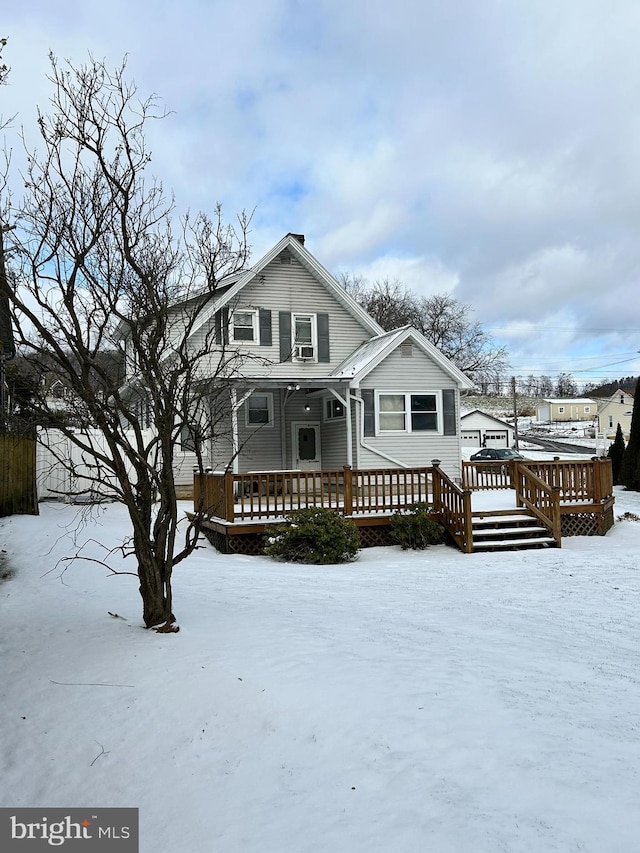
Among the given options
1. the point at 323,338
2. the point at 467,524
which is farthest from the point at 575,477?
the point at 323,338

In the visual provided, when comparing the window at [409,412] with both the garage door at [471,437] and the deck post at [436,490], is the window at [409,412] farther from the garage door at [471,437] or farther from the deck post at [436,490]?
the garage door at [471,437]

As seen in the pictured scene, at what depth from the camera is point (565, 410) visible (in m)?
99.0

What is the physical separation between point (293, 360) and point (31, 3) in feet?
38.7

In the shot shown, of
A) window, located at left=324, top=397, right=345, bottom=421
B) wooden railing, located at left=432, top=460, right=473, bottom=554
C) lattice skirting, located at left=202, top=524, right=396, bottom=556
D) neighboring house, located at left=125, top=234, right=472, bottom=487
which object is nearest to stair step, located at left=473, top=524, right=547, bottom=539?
wooden railing, located at left=432, top=460, right=473, bottom=554

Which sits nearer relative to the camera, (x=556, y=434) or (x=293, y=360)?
(x=293, y=360)

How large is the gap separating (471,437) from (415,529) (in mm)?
48229

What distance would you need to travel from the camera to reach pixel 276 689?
5043mm

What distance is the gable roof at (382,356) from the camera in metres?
17.3

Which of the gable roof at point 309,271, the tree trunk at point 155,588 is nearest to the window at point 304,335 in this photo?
the gable roof at point 309,271

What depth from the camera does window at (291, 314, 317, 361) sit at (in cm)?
1869

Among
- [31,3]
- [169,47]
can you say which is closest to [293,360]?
[169,47]

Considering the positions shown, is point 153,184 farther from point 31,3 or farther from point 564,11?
point 564,11

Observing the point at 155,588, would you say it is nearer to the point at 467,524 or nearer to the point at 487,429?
the point at 467,524

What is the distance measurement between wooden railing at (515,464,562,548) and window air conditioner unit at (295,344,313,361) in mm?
7241
